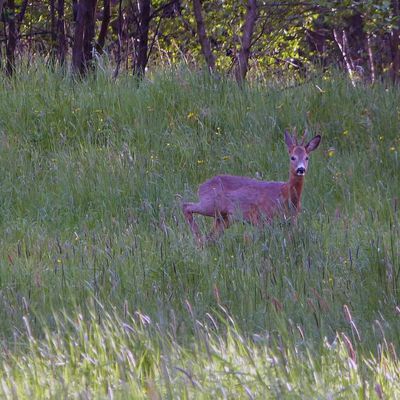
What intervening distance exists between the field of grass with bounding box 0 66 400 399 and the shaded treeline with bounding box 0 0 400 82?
7.45ft

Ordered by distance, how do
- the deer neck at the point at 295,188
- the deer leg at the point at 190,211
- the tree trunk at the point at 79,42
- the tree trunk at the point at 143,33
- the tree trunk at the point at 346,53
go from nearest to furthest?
the deer leg at the point at 190,211 → the deer neck at the point at 295,188 → the tree trunk at the point at 346,53 → the tree trunk at the point at 79,42 → the tree trunk at the point at 143,33

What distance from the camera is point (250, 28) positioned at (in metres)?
14.8

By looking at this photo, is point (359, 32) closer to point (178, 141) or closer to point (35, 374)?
point (178, 141)

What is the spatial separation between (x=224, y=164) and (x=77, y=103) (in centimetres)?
227

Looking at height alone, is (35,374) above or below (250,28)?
below

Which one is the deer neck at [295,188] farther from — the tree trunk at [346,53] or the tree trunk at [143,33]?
the tree trunk at [143,33]

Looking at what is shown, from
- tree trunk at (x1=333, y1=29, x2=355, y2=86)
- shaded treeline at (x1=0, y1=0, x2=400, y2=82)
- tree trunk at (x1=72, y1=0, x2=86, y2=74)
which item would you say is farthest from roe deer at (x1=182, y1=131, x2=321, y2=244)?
tree trunk at (x1=72, y1=0, x2=86, y2=74)

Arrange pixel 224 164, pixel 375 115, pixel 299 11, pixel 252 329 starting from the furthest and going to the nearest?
pixel 299 11
pixel 375 115
pixel 224 164
pixel 252 329

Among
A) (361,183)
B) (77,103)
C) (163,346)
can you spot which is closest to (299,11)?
(77,103)

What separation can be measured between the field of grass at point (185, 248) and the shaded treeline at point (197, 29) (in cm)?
227

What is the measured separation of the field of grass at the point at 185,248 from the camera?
410cm

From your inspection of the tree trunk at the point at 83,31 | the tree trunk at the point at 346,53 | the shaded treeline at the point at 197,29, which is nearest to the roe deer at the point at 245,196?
the tree trunk at the point at 346,53

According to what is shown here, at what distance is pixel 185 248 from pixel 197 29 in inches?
422

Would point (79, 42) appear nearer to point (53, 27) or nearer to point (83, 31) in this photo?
point (83, 31)
